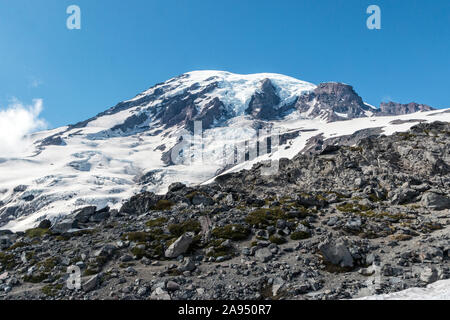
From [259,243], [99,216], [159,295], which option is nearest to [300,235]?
[259,243]

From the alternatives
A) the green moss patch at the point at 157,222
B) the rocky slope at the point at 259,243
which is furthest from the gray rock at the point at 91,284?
the green moss patch at the point at 157,222

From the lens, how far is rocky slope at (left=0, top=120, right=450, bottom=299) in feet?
61.4

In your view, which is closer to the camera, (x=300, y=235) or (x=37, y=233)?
(x=300, y=235)

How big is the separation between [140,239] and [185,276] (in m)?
8.89

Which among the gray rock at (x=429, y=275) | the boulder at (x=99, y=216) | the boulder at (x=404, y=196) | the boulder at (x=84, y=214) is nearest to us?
the gray rock at (x=429, y=275)

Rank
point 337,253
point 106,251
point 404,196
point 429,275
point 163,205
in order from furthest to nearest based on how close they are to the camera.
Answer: point 163,205
point 404,196
point 106,251
point 337,253
point 429,275

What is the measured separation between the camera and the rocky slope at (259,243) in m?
18.7

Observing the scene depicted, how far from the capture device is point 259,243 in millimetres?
24719

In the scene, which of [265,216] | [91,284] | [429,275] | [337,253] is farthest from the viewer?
[265,216]

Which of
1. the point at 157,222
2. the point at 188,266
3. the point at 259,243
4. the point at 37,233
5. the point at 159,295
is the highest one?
the point at 157,222

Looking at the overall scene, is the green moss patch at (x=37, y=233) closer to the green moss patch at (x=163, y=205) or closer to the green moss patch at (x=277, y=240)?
the green moss patch at (x=163, y=205)

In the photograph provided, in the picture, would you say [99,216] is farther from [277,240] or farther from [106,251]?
[277,240]
